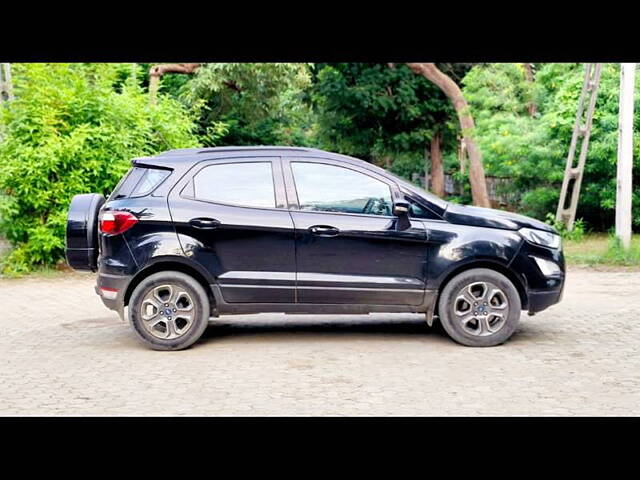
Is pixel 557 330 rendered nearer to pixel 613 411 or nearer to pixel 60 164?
pixel 613 411

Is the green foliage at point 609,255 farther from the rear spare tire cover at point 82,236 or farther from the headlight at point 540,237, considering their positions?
the rear spare tire cover at point 82,236

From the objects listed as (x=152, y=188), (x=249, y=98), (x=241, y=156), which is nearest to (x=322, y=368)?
(x=241, y=156)

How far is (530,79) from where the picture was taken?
27047 millimetres

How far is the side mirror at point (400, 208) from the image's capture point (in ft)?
25.4

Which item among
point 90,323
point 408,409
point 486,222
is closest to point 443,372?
point 408,409

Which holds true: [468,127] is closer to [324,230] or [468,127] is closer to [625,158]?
[625,158]

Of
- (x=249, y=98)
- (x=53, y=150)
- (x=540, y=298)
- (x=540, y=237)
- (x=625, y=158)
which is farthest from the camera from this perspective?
(x=249, y=98)

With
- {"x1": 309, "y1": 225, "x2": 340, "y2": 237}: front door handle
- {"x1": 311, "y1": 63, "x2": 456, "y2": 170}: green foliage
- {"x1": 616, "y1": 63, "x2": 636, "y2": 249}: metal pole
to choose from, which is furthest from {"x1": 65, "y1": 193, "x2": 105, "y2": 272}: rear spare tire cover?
{"x1": 311, "y1": 63, "x2": 456, "y2": 170}: green foliage

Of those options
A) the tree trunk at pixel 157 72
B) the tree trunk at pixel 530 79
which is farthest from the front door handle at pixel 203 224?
the tree trunk at pixel 530 79

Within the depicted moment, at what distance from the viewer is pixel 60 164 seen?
1254 centimetres

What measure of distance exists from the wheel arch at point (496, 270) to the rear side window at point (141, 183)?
2.84m

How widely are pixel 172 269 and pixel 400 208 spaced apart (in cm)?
223

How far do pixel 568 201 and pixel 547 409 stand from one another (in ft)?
42.5

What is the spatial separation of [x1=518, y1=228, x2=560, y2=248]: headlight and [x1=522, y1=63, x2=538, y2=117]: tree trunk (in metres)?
15.8
